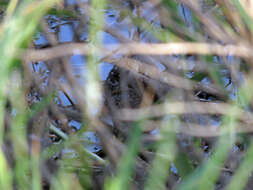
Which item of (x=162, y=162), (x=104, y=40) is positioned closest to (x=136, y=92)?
(x=104, y=40)

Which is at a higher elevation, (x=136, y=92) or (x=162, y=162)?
(x=162, y=162)

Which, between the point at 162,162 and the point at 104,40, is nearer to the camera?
the point at 162,162

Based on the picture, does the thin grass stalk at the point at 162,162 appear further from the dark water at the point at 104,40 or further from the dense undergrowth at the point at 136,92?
the dark water at the point at 104,40

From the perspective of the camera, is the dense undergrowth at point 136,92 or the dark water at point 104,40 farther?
the dark water at point 104,40

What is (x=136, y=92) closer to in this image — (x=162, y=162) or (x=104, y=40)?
(x=104, y=40)

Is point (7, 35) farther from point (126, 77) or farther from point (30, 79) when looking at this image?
point (126, 77)

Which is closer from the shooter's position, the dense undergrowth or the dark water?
the dense undergrowth

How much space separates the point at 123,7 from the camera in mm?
687

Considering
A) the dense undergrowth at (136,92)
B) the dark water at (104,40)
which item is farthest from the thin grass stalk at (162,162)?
the dark water at (104,40)

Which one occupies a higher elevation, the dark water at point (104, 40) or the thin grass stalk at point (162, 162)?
the thin grass stalk at point (162, 162)

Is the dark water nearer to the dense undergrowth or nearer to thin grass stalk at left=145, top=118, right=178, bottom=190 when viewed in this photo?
the dense undergrowth

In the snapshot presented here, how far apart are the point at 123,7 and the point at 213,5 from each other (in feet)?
0.49

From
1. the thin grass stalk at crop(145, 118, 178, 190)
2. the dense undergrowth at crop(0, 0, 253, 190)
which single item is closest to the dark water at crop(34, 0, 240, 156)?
the dense undergrowth at crop(0, 0, 253, 190)

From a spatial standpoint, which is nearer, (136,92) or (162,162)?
(162,162)
